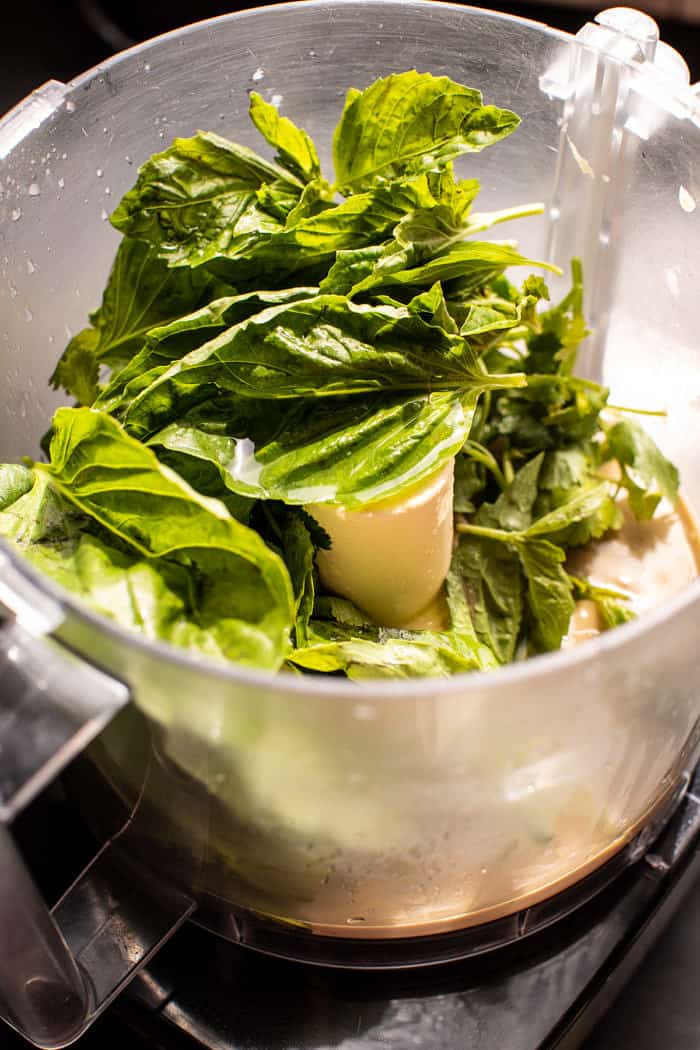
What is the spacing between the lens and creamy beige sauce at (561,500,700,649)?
Answer: 2.62ft

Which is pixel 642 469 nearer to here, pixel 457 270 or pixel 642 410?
pixel 642 410

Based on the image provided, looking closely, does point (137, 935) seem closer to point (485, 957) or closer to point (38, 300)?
point (485, 957)

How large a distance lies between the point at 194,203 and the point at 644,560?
0.41 meters

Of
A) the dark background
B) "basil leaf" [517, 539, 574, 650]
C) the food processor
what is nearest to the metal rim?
the food processor

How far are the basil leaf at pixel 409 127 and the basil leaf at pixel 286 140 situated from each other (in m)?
0.02

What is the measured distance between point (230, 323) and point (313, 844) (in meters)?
0.29

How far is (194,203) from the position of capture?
70cm

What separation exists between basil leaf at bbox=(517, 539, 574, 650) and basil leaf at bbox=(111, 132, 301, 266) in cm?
27

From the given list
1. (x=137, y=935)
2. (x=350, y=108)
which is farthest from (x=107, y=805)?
(x=350, y=108)

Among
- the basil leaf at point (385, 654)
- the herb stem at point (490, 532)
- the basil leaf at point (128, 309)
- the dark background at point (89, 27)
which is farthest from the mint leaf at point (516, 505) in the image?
the dark background at point (89, 27)

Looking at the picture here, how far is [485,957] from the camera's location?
2.15 feet

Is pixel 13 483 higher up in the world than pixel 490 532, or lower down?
higher up

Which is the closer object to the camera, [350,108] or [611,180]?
[350,108]

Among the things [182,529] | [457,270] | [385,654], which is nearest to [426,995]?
[385,654]
